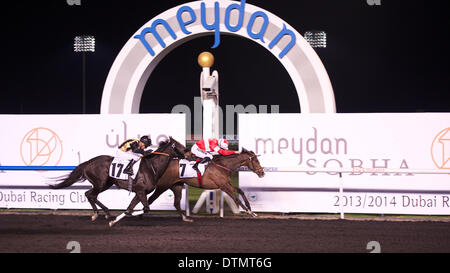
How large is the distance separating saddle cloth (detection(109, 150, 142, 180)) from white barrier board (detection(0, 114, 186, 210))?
0.96 meters

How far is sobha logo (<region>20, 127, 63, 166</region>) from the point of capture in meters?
9.02

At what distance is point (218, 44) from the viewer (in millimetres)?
9094

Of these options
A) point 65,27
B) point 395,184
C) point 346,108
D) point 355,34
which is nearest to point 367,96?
point 346,108

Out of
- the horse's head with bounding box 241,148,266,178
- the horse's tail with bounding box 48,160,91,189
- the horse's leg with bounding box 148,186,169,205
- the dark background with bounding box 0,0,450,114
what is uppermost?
the dark background with bounding box 0,0,450,114

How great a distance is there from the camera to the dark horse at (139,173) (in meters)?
7.51

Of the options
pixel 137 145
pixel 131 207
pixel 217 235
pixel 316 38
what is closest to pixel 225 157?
pixel 137 145

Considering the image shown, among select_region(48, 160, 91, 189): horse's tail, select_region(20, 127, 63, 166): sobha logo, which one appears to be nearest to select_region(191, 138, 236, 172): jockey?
select_region(48, 160, 91, 189): horse's tail

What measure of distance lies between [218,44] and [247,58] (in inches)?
770

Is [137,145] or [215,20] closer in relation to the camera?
[137,145]

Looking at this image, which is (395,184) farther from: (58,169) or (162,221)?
(58,169)

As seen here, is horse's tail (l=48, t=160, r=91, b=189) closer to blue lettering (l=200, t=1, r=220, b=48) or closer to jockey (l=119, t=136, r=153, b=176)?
jockey (l=119, t=136, r=153, b=176)

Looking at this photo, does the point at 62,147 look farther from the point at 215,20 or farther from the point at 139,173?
the point at 215,20

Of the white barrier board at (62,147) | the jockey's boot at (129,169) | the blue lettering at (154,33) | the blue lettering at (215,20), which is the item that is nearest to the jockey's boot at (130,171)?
the jockey's boot at (129,169)

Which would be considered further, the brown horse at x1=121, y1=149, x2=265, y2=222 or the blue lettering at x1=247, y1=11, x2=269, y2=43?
the blue lettering at x1=247, y1=11, x2=269, y2=43
